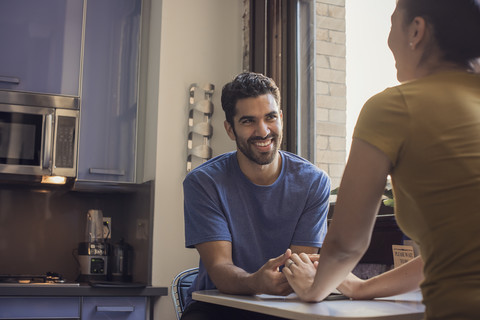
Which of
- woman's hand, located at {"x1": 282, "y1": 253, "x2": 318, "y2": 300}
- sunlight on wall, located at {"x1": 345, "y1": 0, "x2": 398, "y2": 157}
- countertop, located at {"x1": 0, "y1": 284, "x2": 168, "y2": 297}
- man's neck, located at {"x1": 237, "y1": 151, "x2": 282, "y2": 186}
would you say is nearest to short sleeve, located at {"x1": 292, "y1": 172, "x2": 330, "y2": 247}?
man's neck, located at {"x1": 237, "y1": 151, "x2": 282, "y2": 186}

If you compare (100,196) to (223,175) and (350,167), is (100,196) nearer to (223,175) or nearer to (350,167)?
(223,175)

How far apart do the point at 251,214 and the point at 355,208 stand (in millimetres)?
950

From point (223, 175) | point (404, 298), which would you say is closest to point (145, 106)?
point (223, 175)

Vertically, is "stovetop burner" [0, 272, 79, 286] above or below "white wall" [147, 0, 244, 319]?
below

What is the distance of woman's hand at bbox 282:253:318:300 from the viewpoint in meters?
1.33

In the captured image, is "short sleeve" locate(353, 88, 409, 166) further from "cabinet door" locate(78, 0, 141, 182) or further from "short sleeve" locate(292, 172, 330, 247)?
"cabinet door" locate(78, 0, 141, 182)

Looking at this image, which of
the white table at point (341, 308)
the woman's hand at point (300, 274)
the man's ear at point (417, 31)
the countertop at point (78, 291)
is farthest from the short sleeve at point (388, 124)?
the countertop at point (78, 291)

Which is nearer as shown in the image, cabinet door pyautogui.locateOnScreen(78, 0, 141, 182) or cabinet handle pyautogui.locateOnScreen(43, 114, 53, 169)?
cabinet handle pyautogui.locateOnScreen(43, 114, 53, 169)

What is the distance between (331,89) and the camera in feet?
9.27

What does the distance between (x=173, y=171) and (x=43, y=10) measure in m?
1.19

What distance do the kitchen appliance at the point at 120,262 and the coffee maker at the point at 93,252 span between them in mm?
82

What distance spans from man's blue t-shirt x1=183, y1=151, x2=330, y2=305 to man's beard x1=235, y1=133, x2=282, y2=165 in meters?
0.07

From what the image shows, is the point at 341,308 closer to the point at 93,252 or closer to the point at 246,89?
the point at 246,89

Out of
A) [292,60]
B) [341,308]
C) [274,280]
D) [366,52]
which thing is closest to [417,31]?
[341,308]
